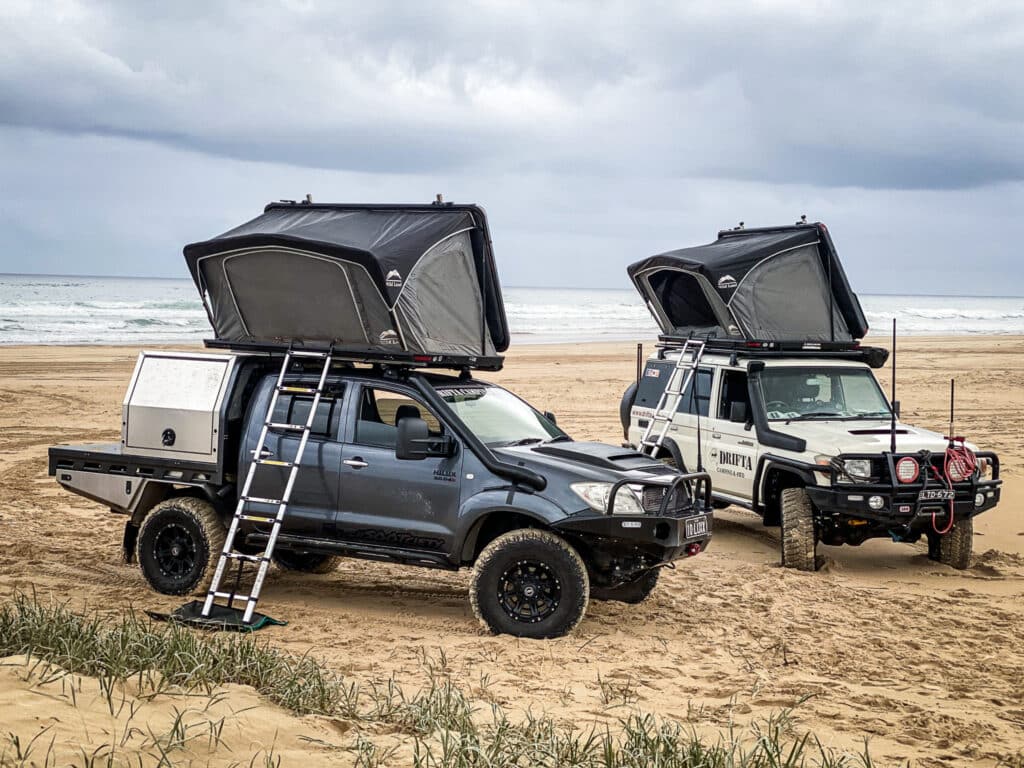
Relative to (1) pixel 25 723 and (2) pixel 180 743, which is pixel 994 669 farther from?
(1) pixel 25 723

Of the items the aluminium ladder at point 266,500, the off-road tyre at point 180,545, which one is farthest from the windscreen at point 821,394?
the off-road tyre at point 180,545

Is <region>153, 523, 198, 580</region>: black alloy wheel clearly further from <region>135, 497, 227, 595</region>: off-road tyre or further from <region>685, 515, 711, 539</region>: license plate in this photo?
<region>685, 515, 711, 539</region>: license plate

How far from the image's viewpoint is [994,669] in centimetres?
714

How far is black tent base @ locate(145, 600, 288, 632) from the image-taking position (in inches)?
303

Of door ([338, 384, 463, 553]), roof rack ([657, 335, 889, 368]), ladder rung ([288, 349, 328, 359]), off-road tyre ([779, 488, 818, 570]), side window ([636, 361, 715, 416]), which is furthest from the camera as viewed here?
side window ([636, 361, 715, 416])

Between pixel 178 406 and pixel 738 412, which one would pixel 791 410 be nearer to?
pixel 738 412

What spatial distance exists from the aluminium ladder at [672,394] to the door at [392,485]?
4.26m

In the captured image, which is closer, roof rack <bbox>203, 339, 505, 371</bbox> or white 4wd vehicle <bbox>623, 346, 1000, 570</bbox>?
roof rack <bbox>203, 339, 505, 371</bbox>

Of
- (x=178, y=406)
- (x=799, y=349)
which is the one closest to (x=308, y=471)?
(x=178, y=406)

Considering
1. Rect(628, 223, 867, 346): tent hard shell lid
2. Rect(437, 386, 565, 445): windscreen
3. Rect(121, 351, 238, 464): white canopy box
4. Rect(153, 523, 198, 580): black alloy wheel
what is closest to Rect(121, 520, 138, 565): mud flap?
Rect(153, 523, 198, 580): black alloy wheel

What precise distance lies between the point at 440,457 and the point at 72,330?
1735 inches

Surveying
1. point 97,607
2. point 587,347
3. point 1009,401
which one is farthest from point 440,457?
point 587,347

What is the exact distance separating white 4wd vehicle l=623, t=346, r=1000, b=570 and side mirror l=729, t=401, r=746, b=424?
0.01 m

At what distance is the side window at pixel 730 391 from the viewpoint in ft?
37.9
